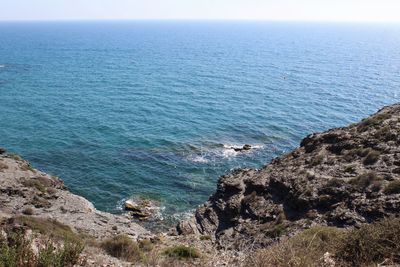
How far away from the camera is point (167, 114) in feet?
284

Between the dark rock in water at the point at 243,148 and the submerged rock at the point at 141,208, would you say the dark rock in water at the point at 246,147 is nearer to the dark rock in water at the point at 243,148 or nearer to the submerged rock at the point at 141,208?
the dark rock in water at the point at 243,148

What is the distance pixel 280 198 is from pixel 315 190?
3.56 m

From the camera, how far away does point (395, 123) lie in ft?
133

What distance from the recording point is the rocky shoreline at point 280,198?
30.3 meters

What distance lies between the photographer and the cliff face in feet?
98.8

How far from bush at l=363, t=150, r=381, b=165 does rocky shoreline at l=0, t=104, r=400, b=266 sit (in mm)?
106

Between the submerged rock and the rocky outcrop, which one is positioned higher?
the rocky outcrop

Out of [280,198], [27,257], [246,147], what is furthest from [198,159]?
[27,257]

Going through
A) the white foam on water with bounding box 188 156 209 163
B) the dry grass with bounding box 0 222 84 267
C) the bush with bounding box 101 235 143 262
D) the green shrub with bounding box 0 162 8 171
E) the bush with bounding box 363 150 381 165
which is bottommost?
the white foam on water with bounding box 188 156 209 163

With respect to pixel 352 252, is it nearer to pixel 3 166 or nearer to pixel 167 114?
pixel 3 166

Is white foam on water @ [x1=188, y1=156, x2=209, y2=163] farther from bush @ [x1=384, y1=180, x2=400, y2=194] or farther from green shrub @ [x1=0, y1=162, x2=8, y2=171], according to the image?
bush @ [x1=384, y1=180, x2=400, y2=194]

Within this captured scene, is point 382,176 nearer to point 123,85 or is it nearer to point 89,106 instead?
point 89,106

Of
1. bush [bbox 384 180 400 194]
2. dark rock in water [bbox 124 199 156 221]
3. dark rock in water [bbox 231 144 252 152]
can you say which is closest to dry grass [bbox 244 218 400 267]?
bush [bbox 384 180 400 194]

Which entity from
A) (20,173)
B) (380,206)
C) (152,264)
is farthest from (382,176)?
(20,173)
